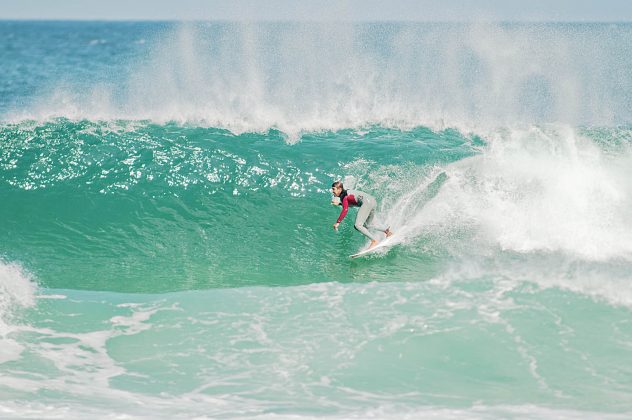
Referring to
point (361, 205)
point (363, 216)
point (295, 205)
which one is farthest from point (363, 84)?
point (363, 216)

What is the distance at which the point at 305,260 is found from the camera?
11016 mm

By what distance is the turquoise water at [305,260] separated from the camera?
698cm

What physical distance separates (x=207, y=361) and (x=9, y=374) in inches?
81.5

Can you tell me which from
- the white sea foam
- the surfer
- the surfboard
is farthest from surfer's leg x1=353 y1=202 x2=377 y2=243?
the white sea foam

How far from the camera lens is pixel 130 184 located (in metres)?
13.7

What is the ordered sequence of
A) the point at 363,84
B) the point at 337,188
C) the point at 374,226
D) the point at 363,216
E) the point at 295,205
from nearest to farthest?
the point at 337,188 → the point at 363,216 → the point at 374,226 → the point at 295,205 → the point at 363,84

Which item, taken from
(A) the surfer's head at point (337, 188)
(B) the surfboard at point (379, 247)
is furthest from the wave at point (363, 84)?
(B) the surfboard at point (379, 247)

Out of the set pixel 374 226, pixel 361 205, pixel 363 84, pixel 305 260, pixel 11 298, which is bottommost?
pixel 11 298

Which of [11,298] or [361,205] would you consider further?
[361,205]

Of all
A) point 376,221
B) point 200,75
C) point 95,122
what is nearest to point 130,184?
point 95,122

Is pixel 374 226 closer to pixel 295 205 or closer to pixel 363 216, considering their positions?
pixel 363 216

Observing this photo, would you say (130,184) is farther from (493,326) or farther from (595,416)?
(595,416)

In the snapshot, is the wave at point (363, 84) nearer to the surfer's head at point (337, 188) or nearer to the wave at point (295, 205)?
the wave at point (295, 205)

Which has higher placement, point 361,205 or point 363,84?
point 363,84
